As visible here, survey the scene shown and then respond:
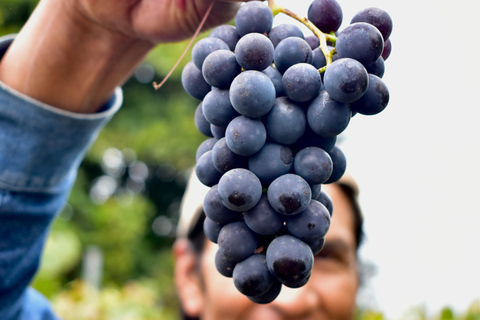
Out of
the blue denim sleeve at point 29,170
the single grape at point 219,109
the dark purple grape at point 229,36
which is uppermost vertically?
the dark purple grape at point 229,36

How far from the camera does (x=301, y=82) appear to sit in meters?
0.59

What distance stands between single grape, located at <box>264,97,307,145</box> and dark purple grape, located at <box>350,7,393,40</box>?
0.18m

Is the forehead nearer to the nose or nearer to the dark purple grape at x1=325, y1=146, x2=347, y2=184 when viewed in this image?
the nose

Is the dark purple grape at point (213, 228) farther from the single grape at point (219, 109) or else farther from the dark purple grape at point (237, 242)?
the single grape at point (219, 109)

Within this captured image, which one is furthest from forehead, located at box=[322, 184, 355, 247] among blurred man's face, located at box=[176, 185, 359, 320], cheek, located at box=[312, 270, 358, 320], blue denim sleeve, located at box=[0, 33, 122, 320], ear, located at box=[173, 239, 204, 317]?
blue denim sleeve, located at box=[0, 33, 122, 320]

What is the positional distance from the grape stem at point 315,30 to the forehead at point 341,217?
1043mm

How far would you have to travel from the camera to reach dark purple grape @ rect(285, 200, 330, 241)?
0.60 meters

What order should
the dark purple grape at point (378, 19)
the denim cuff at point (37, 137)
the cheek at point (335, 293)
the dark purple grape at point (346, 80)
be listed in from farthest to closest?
the cheek at point (335, 293), the denim cuff at point (37, 137), the dark purple grape at point (378, 19), the dark purple grape at point (346, 80)

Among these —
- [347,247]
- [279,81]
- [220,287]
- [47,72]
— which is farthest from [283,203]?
[347,247]

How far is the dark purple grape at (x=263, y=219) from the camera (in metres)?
0.61

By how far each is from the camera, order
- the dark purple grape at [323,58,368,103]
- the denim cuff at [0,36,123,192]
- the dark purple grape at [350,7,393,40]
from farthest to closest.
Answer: the denim cuff at [0,36,123,192] → the dark purple grape at [350,7,393,40] → the dark purple grape at [323,58,368,103]

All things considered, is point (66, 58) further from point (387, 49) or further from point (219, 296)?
point (219, 296)

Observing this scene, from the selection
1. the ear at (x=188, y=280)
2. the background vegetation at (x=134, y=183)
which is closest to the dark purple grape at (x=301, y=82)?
the ear at (x=188, y=280)

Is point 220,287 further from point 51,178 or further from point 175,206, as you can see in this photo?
point 175,206
